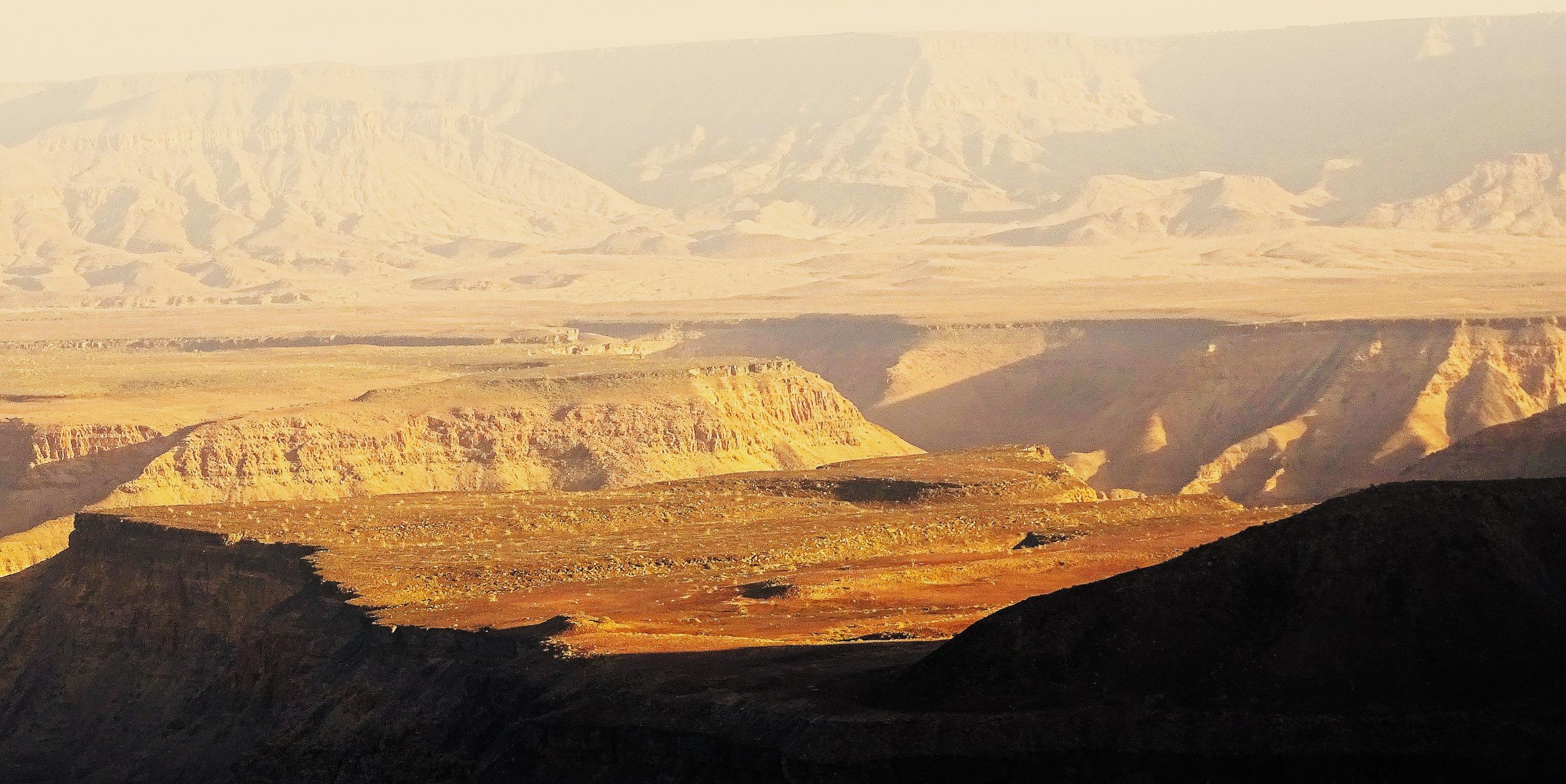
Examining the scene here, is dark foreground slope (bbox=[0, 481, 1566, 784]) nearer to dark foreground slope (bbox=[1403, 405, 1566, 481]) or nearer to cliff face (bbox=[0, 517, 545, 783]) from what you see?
cliff face (bbox=[0, 517, 545, 783])

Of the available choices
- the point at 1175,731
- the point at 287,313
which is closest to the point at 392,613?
the point at 1175,731

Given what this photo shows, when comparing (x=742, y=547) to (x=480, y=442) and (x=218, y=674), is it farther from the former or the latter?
(x=480, y=442)

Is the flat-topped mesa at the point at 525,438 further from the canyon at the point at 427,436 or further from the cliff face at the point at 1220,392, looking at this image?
the cliff face at the point at 1220,392

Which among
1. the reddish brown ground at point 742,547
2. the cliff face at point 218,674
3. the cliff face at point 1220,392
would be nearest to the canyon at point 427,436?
the cliff face at point 1220,392

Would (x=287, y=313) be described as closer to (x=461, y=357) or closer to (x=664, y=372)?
(x=461, y=357)

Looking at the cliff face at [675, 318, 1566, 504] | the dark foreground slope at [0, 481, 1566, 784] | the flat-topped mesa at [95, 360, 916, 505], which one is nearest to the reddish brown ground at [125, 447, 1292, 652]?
Result: the dark foreground slope at [0, 481, 1566, 784]

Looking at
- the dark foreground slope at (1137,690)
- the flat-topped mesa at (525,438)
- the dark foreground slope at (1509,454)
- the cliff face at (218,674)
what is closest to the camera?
the dark foreground slope at (1137,690)
